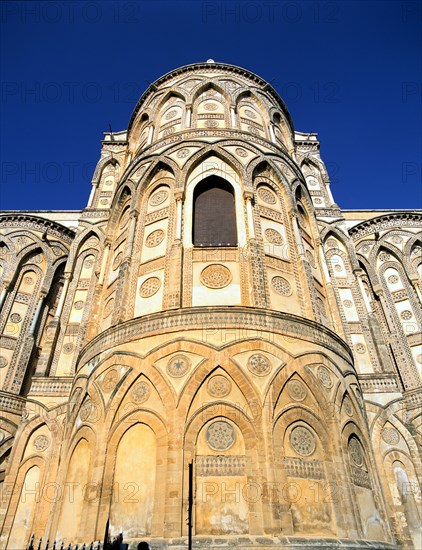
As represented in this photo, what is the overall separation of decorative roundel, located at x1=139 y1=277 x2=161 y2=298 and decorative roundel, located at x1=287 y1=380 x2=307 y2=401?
439cm

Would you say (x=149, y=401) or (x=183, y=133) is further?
(x=183, y=133)

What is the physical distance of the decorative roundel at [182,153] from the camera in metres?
14.9

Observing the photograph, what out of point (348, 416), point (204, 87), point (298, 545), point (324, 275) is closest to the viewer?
point (298, 545)

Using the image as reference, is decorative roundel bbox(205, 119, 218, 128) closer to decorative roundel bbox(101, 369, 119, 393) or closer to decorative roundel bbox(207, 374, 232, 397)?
decorative roundel bbox(101, 369, 119, 393)

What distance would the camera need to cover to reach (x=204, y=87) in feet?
58.6

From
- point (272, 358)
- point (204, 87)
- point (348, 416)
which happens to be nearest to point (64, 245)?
point (204, 87)

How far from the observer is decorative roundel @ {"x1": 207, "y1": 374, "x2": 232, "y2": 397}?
9661 mm

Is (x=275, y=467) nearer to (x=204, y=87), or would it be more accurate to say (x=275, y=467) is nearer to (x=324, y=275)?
(x=324, y=275)

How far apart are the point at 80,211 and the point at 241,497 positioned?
15.3 metres

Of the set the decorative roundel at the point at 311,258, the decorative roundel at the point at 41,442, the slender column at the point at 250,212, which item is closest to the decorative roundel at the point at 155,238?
the slender column at the point at 250,212

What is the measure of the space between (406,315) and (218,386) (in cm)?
1171

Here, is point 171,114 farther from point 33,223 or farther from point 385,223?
point 385,223

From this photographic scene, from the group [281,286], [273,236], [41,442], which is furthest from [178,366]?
[41,442]

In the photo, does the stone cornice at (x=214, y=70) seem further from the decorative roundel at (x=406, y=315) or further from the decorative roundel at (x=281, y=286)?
the decorative roundel at (x=281, y=286)
